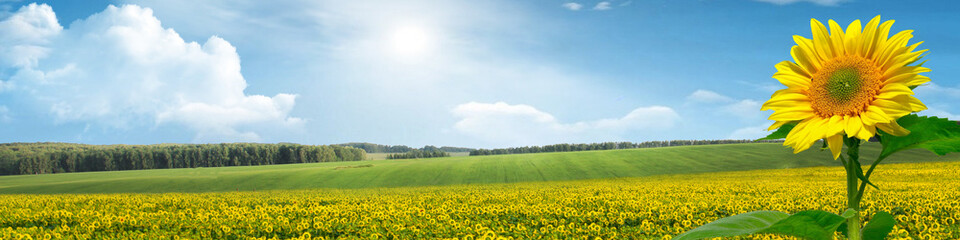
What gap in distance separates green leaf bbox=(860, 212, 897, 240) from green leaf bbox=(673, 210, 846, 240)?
0.18 meters

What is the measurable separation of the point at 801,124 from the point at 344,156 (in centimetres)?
14151

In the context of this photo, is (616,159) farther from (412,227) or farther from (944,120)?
(944,120)

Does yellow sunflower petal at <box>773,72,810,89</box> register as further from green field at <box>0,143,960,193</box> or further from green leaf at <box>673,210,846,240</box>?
green field at <box>0,143,960,193</box>

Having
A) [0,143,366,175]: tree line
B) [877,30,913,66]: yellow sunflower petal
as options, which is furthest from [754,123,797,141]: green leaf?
[0,143,366,175]: tree line

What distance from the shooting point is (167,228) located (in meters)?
11.3

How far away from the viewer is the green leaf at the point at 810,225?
3.72 feet

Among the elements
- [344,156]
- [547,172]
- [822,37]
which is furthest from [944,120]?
[344,156]

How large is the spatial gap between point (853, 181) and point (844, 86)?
213 millimetres

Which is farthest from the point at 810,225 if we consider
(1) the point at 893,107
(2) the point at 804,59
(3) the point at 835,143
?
(2) the point at 804,59

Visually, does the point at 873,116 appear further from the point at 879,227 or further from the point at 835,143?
the point at 879,227

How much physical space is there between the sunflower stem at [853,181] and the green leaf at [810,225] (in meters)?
0.06

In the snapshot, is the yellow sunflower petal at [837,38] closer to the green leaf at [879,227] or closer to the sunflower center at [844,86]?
the sunflower center at [844,86]

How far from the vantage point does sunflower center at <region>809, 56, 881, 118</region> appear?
1.14 m

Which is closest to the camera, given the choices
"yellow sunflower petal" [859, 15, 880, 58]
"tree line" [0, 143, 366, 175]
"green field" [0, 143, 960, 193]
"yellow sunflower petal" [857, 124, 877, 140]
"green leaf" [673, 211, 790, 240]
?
"yellow sunflower petal" [857, 124, 877, 140]
